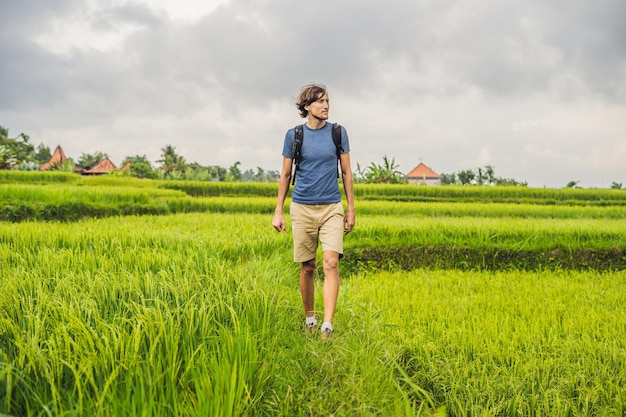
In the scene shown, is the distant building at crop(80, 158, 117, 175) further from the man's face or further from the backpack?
the man's face

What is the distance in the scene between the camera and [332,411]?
6.91ft

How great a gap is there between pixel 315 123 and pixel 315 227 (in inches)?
27.6

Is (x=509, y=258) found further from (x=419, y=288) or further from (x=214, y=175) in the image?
(x=214, y=175)

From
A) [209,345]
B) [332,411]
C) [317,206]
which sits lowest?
[332,411]

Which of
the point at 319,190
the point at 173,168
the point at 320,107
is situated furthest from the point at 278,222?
the point at 173,168

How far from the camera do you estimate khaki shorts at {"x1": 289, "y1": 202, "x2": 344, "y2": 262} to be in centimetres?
308

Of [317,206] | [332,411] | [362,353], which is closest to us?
[332,411]

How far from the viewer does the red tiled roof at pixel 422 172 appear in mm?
44969

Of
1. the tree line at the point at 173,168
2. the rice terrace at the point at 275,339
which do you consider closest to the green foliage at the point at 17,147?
the tree line at the point at 173,168

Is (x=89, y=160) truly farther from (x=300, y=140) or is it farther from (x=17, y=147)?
(x=300, y=140)

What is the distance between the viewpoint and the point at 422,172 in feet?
148

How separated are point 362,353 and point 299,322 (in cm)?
90

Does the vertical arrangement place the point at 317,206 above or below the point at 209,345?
above

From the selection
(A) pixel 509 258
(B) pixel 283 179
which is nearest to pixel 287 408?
(B) pixel 283 179
